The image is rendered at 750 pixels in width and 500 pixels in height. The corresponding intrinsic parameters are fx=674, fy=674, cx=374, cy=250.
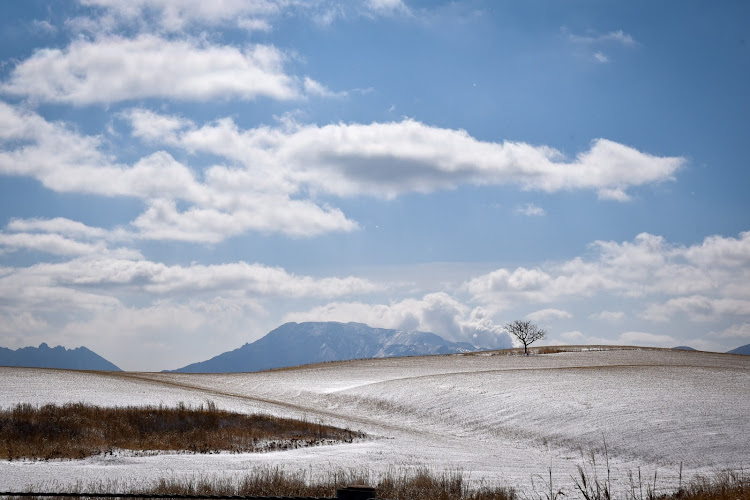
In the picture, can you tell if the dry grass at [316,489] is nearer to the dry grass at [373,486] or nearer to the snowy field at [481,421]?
the dry grass at [373,486]

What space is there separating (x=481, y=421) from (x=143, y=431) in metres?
17.9

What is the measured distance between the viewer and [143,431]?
30844 mm

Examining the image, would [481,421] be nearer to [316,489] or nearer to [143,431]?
[143,431]

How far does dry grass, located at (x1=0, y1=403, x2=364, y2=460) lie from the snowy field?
191 cm

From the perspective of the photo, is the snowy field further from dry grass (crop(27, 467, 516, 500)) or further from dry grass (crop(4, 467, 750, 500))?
dry grass (crop(27, 467, 516, 500))

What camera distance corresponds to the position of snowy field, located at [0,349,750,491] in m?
23.4

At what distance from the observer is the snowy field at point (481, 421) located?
76.6 ft

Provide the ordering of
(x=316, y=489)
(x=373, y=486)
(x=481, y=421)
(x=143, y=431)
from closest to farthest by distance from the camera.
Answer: (x=373, y=486), (x=316, y=489), (x=143, y=431), (x=481, y=421)

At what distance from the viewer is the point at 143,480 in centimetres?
1953

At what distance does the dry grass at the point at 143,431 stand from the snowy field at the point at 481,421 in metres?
1.91

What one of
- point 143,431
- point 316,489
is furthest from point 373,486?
point 143,431

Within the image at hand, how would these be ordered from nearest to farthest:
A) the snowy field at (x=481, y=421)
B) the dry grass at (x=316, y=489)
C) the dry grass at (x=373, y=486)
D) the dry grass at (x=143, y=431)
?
the dry grass at (x=373, y=486) → the dry grass at (x=316, y=489) → the snowy field at (x=481, y=421) → the dry grass at (x=143, y=431)

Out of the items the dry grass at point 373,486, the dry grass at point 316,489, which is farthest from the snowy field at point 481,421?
the dry grass at point 316,489

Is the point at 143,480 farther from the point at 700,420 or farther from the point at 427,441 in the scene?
the point at 700,420
